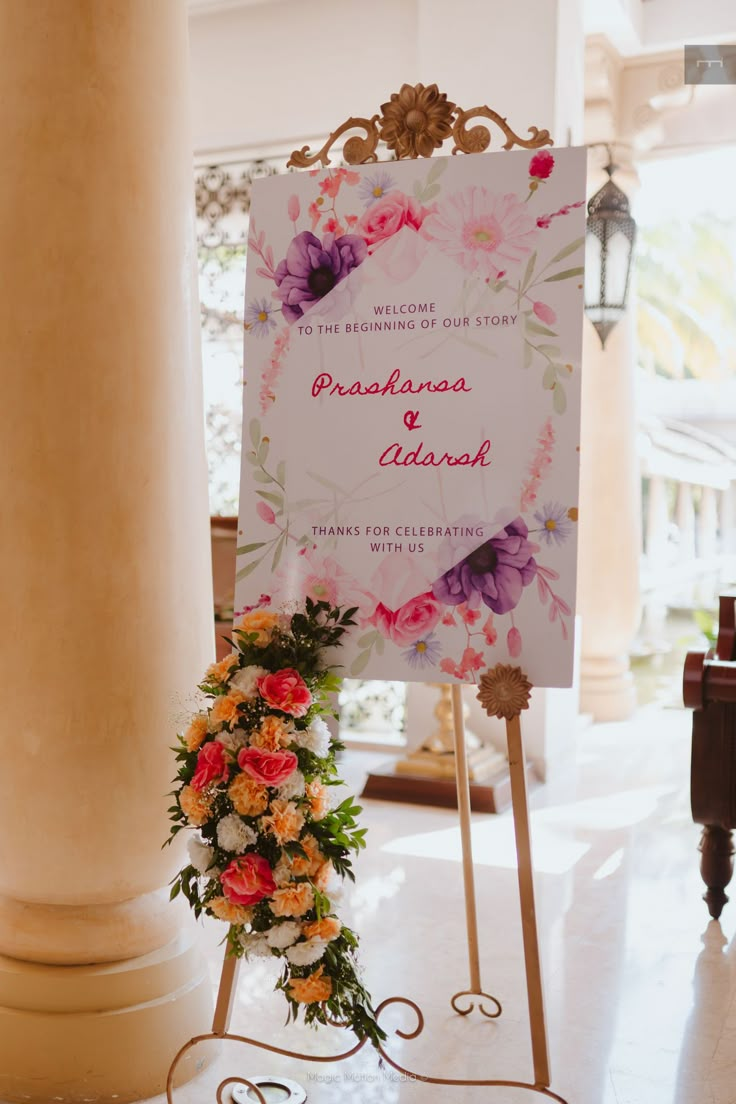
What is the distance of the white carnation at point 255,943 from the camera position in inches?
88.4

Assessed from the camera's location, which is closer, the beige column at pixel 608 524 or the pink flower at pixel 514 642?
the pink flower at pixel 514 642

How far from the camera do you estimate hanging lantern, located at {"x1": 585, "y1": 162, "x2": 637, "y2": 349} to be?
5973 mm

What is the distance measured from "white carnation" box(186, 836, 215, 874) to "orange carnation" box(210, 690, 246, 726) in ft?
0.79

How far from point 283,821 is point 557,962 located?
1.46 m

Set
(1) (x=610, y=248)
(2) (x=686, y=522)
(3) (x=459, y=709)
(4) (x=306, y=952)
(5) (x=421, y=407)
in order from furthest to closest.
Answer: (2) (x=686, y=522)
(1) (x=610, y=248)
(3) (x=459, y=709)
(5) (x=421, y=407)
(4) (x=306, y=952)

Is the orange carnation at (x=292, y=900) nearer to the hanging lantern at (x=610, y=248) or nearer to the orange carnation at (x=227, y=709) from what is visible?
the orange carnation at (x=227, y=709)

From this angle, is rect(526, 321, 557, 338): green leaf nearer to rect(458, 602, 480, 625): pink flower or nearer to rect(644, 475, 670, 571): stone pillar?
rect(458, 602, 480, 625): pink flower

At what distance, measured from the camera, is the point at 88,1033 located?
96.3 inches

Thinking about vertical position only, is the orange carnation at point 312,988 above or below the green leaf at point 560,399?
below

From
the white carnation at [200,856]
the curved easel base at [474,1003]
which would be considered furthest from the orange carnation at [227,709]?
the curved easel base at [474,1003]

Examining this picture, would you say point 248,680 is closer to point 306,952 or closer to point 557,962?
point 306,952

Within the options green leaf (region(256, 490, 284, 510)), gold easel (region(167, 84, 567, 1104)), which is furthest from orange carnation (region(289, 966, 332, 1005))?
green leaf (region(256, 490, 284, 510))

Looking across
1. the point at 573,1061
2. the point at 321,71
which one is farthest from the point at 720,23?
the point at 573,1061

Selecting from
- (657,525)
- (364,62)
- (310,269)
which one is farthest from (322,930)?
(657,525)
